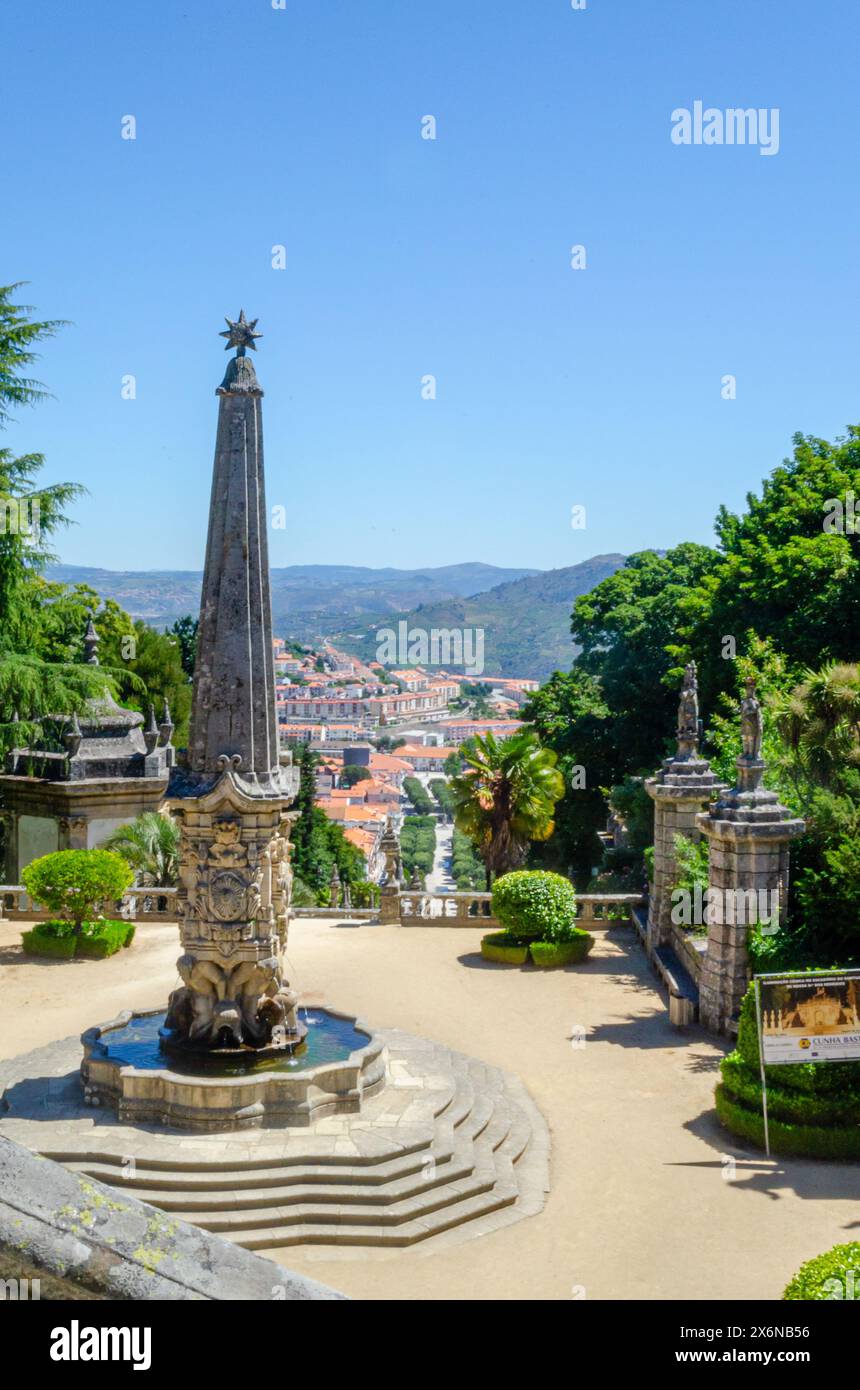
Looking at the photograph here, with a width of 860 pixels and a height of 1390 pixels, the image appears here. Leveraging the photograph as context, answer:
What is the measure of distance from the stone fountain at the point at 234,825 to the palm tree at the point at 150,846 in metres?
12.4

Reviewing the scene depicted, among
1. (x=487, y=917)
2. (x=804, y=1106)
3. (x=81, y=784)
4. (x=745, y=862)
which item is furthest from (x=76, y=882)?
(x=804, y=1106)

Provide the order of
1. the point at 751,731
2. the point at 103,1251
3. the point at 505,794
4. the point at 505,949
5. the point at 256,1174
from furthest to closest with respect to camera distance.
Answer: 1. the point at 505,794
2. the point at 505,949
3. the point at 751,731
4. the point at 256,1174
5. the point at 103,1251

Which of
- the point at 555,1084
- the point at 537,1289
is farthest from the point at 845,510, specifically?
the point at 537,1289

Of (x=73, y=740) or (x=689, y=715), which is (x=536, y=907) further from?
(x=73, y=740)

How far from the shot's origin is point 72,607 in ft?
106

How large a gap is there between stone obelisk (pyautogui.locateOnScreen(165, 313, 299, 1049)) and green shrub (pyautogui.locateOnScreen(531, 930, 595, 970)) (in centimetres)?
891

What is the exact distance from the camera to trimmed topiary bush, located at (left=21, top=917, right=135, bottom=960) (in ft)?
78.6

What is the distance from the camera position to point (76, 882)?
78.1 ft

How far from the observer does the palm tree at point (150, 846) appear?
27844mm

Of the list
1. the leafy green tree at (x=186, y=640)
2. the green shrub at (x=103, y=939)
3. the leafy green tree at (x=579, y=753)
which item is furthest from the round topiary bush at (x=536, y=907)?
the leafy green tree at (x=186, y=640)

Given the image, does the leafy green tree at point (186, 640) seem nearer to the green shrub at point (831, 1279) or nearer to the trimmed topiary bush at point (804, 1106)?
the trimmed topiary bush at point (804, 1106)

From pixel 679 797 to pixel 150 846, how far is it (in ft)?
39.7

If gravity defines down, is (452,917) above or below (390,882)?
below
